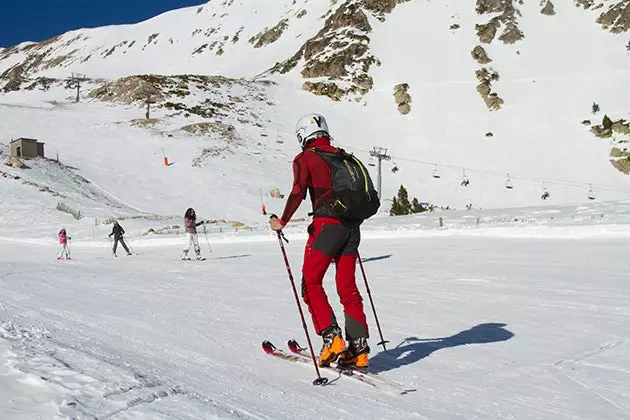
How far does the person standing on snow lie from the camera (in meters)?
4.80

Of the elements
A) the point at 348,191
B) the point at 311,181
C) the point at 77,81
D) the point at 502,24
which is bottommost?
the point at 348,191

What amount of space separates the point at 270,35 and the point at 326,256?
146 meters

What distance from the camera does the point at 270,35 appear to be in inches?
5655

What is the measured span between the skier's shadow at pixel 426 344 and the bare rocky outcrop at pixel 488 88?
7671 cm

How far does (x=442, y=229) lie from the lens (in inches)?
A: 884

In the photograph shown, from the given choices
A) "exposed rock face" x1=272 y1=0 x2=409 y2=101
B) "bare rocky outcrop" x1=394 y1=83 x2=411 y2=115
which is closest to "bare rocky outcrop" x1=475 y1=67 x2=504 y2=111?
"bare rocky outcrop" x1=394 y1=83 x2=411 y2=115

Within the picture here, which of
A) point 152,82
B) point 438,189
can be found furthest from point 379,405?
point 152,82

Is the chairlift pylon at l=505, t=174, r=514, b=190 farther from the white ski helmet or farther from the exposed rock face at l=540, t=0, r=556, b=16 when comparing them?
the exposed rock face at l=540, t=0, r=556, b=16

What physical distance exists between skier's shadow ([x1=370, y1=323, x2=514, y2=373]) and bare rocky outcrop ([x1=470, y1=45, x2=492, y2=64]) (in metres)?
94.0

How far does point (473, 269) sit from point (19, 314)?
9414 mm

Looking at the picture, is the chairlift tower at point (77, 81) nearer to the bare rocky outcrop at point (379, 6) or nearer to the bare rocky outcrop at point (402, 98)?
the bare rocky outcrop at point (402, 98)

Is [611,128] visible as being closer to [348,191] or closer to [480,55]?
[480,55]

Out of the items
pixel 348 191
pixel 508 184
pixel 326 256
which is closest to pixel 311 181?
pixel 348 191

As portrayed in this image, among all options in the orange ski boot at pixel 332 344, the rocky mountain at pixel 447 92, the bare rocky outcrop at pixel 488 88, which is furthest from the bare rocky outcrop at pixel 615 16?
the orange ski boot at pixel 332 344
